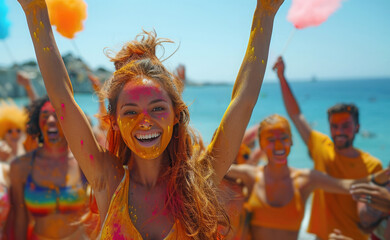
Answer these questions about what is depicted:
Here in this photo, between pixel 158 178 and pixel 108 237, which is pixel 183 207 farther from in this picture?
pixel 108 237

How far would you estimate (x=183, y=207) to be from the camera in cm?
155

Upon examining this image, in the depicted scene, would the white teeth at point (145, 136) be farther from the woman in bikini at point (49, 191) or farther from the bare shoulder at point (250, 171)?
the bare shoulder at point (250, 171)

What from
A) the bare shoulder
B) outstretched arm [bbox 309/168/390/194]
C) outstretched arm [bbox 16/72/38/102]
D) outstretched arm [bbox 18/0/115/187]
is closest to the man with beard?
outstretched arm [bbox 309/168/390/194]

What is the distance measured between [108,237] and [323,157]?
8.87 feet

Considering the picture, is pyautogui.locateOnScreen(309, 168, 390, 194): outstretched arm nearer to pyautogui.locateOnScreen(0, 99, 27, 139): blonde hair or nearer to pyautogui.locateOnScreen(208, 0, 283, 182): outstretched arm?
pyautogui.locateOnScreen(208, 0, 283, 182): outstretched arm

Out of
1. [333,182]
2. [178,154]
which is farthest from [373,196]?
[178,154]

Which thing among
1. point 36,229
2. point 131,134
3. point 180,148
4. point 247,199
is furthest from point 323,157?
point 36,229

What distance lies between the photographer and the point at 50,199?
286cm

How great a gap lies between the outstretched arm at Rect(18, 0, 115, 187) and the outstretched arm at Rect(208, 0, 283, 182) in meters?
0.59

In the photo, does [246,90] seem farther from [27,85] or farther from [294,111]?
[27,85]

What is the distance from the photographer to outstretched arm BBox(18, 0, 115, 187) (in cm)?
150

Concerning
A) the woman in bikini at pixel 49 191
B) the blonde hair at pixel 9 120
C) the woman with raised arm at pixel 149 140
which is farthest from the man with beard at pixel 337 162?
the blonde hair at pixel 9 120

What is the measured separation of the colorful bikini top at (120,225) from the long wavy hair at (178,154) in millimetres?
59

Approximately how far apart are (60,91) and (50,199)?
5.59ft
